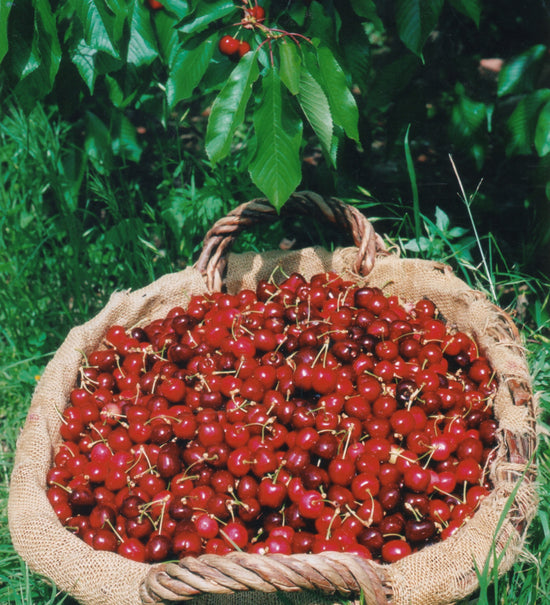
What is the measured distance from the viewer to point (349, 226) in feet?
8.06

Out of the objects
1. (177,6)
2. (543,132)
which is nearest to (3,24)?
(177,6)

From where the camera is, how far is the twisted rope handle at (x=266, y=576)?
134cm

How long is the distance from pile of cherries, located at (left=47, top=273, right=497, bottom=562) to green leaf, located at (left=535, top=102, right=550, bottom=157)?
68 centimetres

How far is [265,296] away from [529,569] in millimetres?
1321

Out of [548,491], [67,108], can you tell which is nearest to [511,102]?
[548,491]

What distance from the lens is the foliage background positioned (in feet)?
5.78

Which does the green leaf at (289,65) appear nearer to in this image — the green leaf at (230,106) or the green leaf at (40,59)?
the green leaf at (230,106)

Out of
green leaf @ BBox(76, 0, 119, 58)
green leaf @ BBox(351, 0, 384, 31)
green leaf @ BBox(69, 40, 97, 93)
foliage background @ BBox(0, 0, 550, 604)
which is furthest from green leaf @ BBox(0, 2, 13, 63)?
green leaf @ BBox(351, 0, 384, 31)

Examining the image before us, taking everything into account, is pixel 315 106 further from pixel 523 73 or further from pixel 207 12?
pixel 523 73

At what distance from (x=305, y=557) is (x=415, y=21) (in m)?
1.62

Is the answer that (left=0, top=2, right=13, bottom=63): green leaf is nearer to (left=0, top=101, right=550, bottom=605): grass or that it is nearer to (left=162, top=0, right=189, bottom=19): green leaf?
(left=162, top=0, right=189, bottom=19): green leaf

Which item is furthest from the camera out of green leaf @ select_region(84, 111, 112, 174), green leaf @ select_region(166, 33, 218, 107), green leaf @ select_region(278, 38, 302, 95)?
green leaf @ select_region(84, 111, 112, 174)

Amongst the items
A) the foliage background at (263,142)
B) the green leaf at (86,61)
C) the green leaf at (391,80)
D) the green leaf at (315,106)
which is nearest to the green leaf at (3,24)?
the foliage background at (263,142)

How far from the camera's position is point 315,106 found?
1.70m
